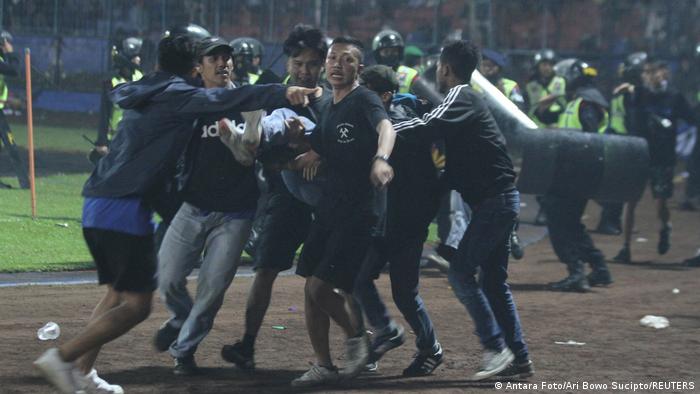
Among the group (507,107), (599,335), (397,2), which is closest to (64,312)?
(599,335)

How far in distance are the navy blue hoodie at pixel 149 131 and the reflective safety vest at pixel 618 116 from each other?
1024 cm

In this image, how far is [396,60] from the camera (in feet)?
45.3

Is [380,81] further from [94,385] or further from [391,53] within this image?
[391,53]

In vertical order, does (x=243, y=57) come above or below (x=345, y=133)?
below

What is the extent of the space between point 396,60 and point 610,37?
53.1 feet

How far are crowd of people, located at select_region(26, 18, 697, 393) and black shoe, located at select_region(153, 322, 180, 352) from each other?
13mm

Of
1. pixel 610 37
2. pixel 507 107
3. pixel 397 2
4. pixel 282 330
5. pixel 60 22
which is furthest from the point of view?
pixel 610 37

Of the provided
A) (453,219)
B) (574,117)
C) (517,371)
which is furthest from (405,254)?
(574,117)

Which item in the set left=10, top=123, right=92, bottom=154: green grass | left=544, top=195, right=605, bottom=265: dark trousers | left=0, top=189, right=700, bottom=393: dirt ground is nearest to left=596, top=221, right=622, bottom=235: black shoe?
left=0, top=189, right=700, bottom=393: dirt ground

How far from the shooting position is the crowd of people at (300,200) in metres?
6.78

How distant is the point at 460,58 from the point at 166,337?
236 cm

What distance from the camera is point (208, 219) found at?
7531 millimetres

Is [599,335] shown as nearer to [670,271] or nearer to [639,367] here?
[639,367]

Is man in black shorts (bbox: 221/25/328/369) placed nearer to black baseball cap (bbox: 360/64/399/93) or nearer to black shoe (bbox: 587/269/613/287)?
black baseball cap (bbox: 360/64/399/93)
